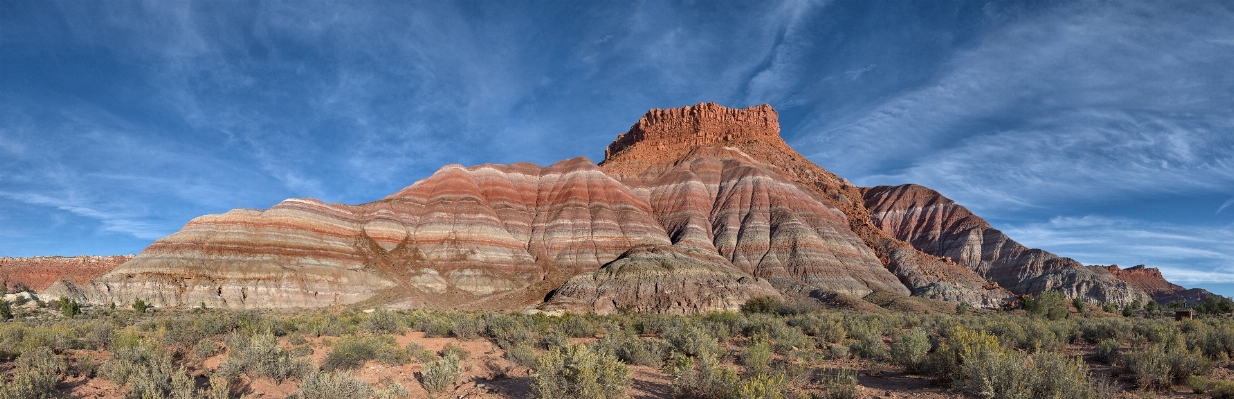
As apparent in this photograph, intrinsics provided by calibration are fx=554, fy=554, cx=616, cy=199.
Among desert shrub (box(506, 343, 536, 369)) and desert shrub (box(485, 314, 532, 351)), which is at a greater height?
desert shrub (box(485, 314, 532, 351))

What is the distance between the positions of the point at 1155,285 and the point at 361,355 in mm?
144624

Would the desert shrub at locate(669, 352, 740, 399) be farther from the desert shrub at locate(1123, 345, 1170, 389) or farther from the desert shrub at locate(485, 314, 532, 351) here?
the desert shrub at locate(1123, 345, 1170, 389)

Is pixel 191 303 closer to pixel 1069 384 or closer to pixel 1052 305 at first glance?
pixel 1069 384

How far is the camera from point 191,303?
49.2 metres

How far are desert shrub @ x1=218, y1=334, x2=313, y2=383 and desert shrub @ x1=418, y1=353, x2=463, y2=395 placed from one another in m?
2.40

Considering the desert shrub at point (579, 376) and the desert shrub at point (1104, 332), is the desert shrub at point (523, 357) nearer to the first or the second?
the desert shrub at point (579, 376)

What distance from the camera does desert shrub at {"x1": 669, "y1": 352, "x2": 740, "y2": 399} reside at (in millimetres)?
8656

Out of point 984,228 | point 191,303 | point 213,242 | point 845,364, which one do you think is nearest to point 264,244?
point 213,242

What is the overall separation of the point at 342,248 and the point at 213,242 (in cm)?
1176

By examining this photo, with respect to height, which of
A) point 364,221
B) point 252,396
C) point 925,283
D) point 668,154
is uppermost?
point 668,154

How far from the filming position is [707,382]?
916 cm

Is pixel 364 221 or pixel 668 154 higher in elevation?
pixel 668 154

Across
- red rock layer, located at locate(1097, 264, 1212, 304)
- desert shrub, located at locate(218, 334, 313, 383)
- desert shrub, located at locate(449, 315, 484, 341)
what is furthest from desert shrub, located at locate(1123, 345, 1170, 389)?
red rock layer, located at locate(1097, 264, 1212, 304)

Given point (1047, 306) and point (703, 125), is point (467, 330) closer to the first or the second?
point (1047, 306)
